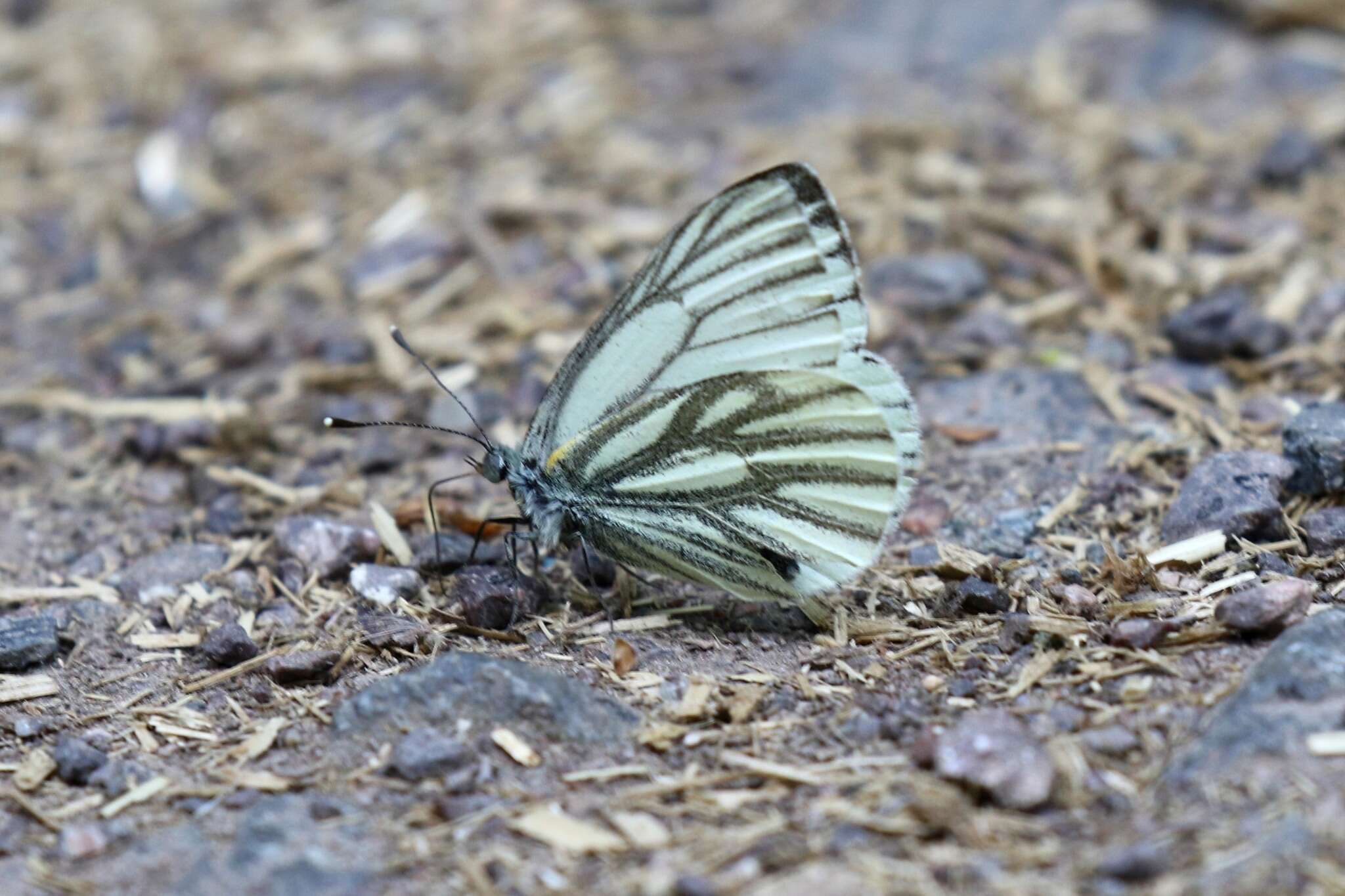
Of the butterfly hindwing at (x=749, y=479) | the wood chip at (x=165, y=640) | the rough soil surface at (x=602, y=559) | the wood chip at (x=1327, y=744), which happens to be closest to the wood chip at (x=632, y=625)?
the rough soil surface at (x=602, y=559)

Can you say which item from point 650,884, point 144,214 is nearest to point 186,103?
point 144,214

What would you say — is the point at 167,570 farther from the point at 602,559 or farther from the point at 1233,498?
the point at 1233,498

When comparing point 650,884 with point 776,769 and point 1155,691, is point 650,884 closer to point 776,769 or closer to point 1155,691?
point 776,769

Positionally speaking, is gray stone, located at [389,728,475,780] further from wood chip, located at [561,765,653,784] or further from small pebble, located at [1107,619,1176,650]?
small pebble, located at [1107,619,1176,650]

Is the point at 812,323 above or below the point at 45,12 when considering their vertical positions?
below

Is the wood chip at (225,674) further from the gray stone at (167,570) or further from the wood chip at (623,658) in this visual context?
the wood chip at (623,658)

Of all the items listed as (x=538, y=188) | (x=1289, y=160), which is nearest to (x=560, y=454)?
(x=538, y=188)
